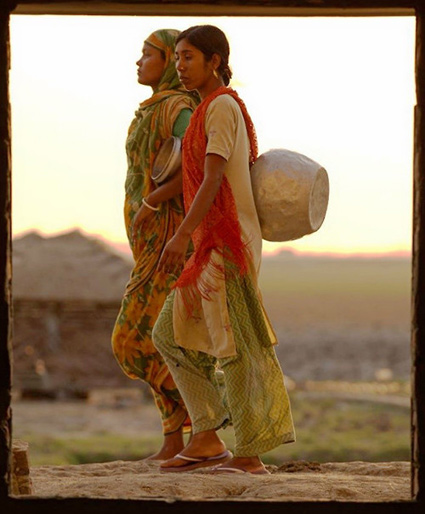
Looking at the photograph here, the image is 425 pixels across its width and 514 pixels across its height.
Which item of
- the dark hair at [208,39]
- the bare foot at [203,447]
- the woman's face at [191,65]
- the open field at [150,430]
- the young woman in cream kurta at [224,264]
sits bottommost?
the open field at [150,430]

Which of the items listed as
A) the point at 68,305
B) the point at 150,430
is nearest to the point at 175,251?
the point at 68,305

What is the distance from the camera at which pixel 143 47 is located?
8.20 m

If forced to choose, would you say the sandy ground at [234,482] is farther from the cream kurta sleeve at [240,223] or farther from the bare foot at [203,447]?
the cream kurta sleeve at [240,223]

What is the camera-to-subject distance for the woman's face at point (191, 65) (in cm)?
720

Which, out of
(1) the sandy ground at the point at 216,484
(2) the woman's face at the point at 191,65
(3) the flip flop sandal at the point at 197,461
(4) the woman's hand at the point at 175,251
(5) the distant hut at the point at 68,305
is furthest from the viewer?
(5) the distant hut at the point at 68,305

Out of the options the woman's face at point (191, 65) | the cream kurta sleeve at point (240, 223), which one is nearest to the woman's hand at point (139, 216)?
the cream kurta sleeve at point (240, 223)

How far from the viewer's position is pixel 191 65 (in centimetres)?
720

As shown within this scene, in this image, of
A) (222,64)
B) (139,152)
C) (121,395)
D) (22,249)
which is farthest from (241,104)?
(121,395)

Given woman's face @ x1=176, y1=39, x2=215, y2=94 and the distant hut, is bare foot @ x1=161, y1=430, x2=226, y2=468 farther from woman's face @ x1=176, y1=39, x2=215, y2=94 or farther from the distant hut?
the distant hut

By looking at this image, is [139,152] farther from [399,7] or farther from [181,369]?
[399,7]

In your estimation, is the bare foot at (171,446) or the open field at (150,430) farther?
the open field at (150,430)

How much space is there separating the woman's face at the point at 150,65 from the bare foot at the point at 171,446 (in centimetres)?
184

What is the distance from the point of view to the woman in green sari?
8031 mm

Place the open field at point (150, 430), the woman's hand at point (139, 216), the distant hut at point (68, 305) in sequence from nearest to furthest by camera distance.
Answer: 1. the woman's hand at point (139, 216)
2. the distant hut at point (68, 305)
3. the open field at point (150, 430)
